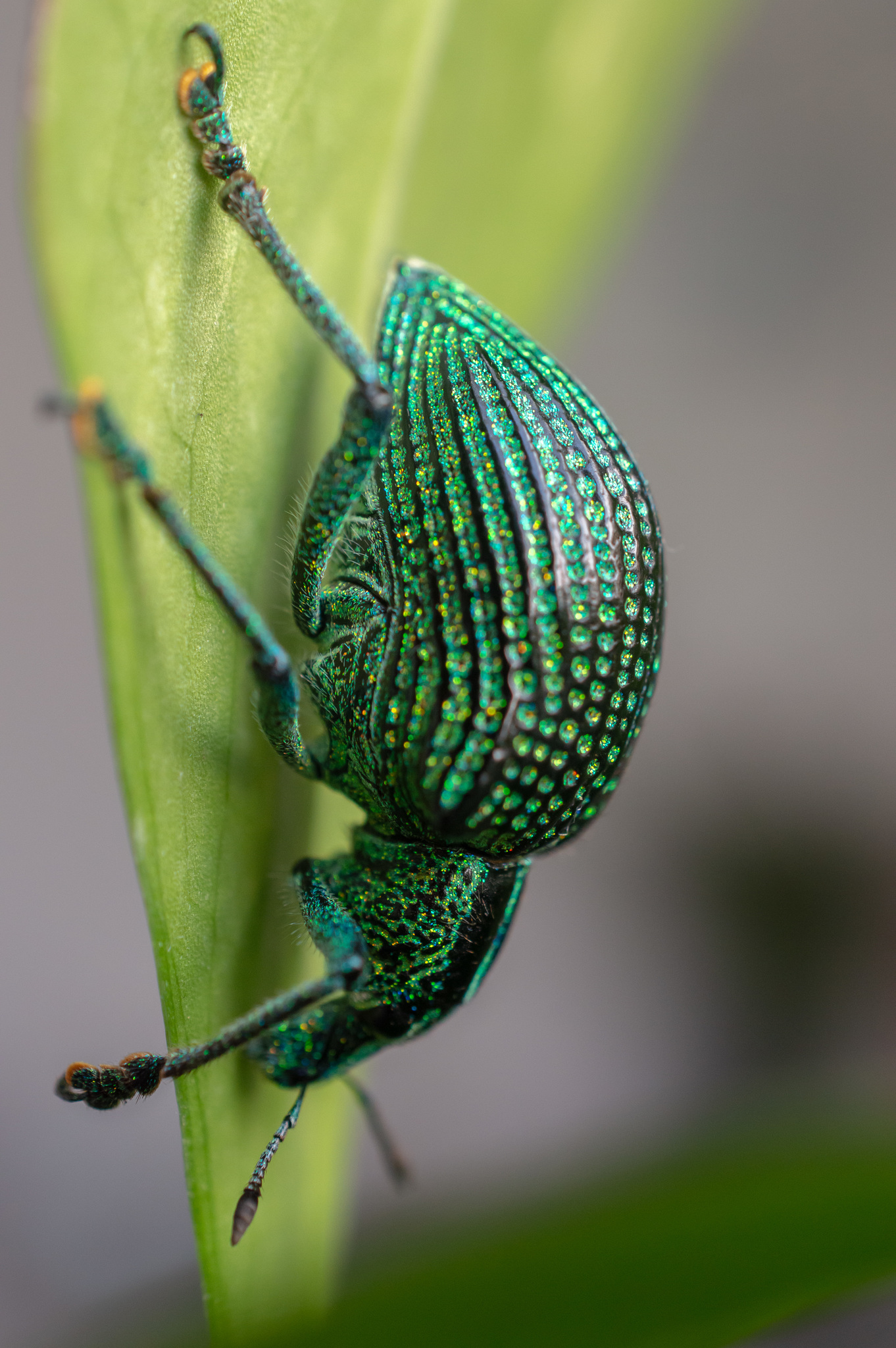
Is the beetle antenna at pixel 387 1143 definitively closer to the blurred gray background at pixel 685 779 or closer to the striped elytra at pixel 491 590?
the striped elytra at pixel 491 590

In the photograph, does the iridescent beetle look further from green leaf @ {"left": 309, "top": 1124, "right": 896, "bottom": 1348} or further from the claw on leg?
green leaf @ {"left": 309, "top": 1124, "right": 896, "bottom": 1348}

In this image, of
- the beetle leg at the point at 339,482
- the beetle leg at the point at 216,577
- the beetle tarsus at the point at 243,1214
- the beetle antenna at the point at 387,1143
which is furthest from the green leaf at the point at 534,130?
the beetle antenna at the point at 387,1143

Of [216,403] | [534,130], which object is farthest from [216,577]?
[534,130]

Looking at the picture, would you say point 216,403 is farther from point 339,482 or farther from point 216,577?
point 339,482

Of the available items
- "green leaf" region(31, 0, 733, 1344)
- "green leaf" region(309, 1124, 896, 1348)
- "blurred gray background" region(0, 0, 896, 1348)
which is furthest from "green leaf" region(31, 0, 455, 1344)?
"blurred gray background" region(0, 0, 896, 1348)

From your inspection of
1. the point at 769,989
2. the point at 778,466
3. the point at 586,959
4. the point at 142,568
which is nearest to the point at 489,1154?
the point at 586,959

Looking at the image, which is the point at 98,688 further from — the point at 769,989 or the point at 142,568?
the point at 142,568

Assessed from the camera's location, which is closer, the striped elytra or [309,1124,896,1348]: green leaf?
[309,1124,896,1348]: green leaf
